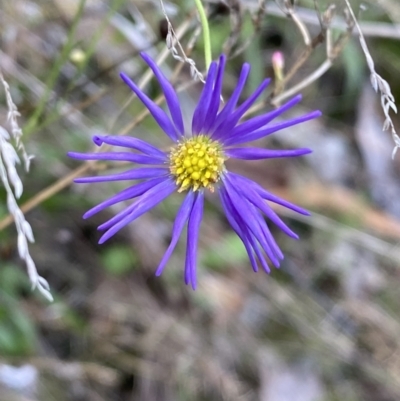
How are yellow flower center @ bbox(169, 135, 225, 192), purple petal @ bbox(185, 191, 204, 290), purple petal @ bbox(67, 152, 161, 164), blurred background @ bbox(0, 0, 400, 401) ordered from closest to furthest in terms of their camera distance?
purple petal @ bbox(67, 152, 161, 164) → purple petal @ bbox(185, 191, 204, 290) → yellow flower center @ bbox(169, 135, 225, 192) → blurred background @ bbox(0, 0, 400, 401)

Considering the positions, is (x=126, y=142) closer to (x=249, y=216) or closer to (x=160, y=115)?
(x=160, y=115)

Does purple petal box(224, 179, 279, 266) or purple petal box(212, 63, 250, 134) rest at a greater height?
purple petal box(212, 63, 250, 134)

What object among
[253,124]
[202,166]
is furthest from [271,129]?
[202,166]

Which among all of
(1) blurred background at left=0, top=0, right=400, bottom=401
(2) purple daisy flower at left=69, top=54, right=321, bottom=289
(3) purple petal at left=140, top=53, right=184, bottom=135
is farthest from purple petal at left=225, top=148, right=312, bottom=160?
(1) blurred background at left=0, top=0, right=400, bottom=401

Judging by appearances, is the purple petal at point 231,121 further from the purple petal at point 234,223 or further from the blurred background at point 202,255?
the blurred background at point 202,255

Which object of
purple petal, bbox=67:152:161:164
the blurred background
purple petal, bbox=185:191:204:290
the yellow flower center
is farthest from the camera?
the blurred background

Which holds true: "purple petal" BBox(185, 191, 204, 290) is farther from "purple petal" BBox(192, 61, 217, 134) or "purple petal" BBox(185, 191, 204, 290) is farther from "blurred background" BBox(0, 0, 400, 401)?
"blurred background" BBox(0, 0, 400, 401)

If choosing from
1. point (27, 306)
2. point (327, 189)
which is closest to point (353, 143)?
point (327, 189)
